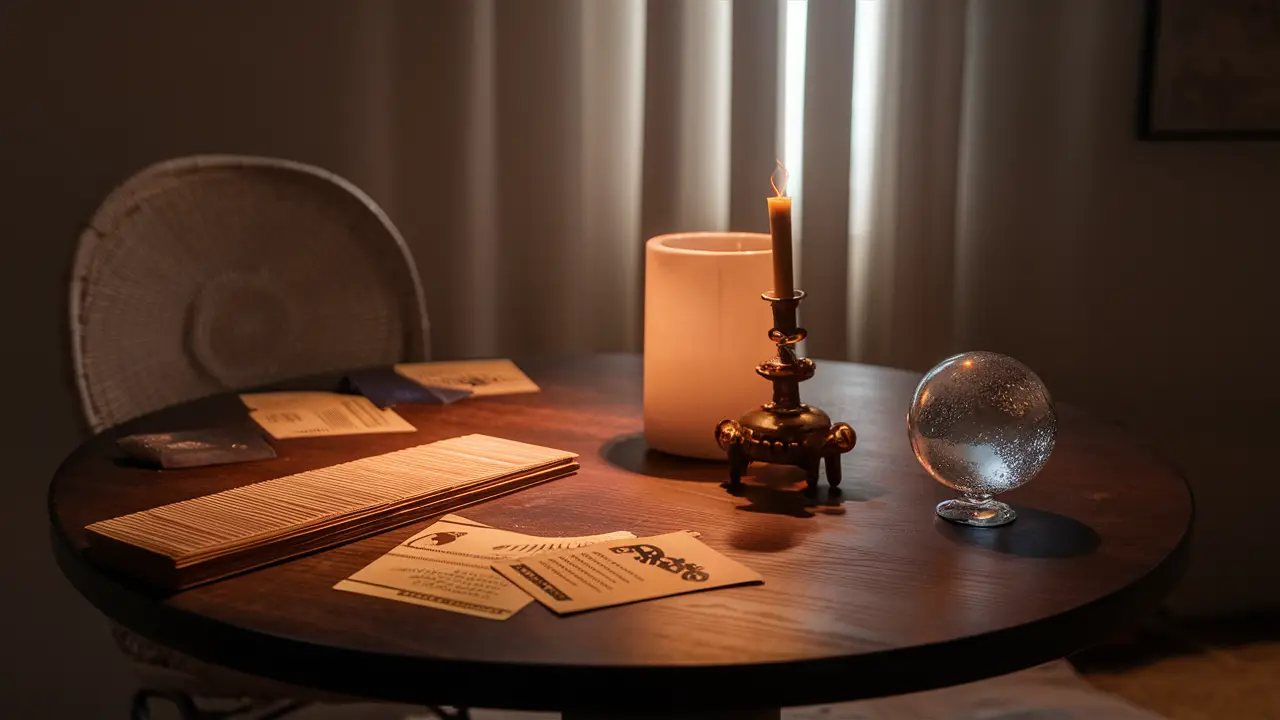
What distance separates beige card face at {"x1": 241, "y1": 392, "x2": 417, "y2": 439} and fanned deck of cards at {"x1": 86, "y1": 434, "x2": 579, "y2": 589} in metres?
0.14

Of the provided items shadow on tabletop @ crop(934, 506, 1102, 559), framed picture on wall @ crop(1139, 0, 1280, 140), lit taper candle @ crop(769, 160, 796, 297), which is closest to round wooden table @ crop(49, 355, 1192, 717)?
shadow on tabletop @ crop(934, 506, 1102, 559)

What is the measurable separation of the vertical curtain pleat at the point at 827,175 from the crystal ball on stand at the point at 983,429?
1191mm

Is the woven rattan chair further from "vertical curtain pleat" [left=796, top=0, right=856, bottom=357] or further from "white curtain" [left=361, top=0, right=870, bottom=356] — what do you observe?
"vertical curtain pleat" [left=796, top=0, right=856, bottom=357]

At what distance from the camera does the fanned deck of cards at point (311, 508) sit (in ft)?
2.88

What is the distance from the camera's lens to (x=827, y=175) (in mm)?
2182

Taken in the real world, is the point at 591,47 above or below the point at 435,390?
above

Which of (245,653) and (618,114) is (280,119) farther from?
(245,653)

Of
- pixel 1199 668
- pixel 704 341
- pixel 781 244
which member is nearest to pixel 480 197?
pixel 704 341

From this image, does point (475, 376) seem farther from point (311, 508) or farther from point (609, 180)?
point (609, 180)

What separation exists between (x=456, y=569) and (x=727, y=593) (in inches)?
7.4

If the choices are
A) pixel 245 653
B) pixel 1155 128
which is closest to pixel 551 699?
pixel 245 653

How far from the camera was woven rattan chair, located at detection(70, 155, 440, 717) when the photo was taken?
169 centimetres

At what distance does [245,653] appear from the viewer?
79cm

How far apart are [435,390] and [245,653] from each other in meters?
0.66
